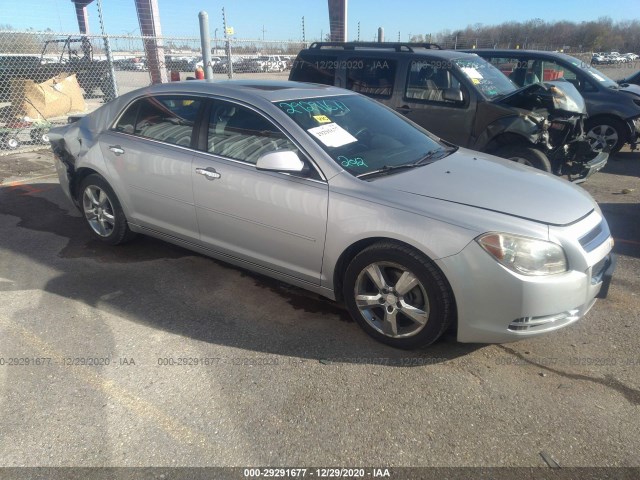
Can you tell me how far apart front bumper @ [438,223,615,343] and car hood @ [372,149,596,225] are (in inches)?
13.1

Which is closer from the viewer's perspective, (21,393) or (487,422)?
(487,422)

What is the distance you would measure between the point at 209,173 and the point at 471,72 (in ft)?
14.6

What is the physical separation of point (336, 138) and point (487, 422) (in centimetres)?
202

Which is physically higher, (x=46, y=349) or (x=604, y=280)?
(x=604, y=280)

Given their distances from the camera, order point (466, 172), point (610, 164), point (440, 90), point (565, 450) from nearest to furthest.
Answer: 1. point (565, 450)
2. point (466, 172)
3. point (440, 90)
4. point (610, 164)

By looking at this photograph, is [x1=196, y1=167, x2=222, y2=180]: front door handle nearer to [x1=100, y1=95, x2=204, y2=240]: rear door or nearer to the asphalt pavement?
[x1=100, y1=95, x2=204, y2=240]: rear door

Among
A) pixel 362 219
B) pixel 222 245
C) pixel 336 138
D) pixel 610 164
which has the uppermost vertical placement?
pixel 336 138

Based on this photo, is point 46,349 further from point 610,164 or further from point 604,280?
point 610,164

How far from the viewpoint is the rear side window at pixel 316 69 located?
7.13 m

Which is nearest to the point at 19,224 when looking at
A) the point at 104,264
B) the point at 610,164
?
the point at 104,264

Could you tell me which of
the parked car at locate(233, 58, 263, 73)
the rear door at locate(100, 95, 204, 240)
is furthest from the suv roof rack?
the parked car at locate(233, 58, 263, 73)

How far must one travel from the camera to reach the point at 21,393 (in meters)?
2.66

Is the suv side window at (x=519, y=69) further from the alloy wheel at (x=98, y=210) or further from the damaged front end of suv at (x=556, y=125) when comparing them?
the alloy wheel at (x=98, y=210)

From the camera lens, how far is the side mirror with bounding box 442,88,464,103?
249 inches
